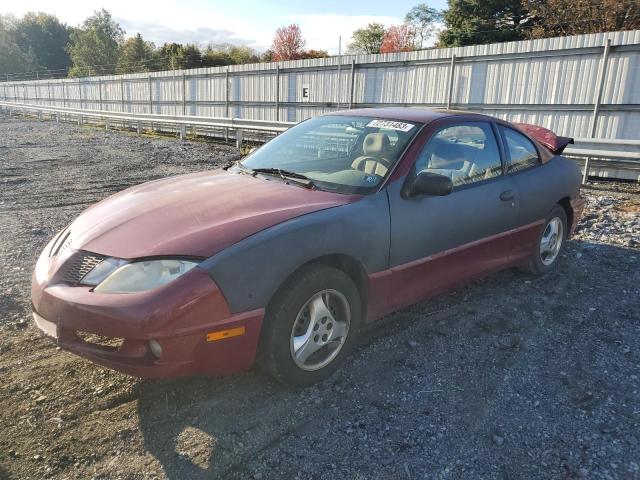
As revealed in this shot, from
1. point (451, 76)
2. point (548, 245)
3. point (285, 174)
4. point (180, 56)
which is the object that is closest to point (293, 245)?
point (285, 174)

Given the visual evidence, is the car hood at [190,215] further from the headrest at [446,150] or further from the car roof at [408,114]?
the car roof at [408,114]

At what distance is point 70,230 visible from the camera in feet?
10.5

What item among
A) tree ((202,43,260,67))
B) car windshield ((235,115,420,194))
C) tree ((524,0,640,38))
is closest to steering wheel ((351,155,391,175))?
car windshield ((235,115,420,194))

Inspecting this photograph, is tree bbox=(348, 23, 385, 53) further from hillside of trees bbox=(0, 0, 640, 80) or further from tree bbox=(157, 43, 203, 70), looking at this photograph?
tree bbox=(157, 43, 203, 70)

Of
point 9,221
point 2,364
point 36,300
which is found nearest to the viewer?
point 36,300

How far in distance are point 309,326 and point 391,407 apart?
2.15ft

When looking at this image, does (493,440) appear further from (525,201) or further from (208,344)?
(525,201)

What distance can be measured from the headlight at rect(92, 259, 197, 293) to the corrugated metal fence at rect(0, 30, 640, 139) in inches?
421

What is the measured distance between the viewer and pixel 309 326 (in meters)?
2.98

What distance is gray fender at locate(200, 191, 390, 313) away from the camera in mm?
2600

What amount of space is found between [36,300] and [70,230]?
0.56 metres

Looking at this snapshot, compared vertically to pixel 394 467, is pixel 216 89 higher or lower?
higher

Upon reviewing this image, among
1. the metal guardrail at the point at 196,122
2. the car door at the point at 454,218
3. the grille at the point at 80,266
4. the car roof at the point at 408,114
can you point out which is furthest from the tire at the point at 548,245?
the metal guardrail at the point at 196,122

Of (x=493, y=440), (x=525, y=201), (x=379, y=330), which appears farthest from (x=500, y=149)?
(x=493, y=440)
